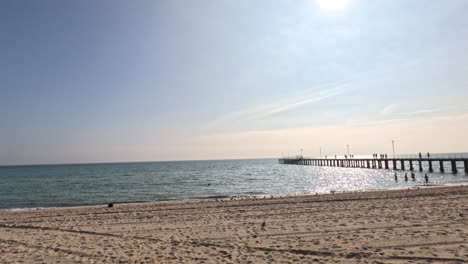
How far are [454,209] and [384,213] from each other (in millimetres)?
3115

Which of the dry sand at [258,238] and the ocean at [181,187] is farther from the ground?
the dry sand at [258,238]

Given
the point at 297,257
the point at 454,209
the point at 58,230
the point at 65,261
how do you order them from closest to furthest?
1. the point at 297,257
2. the point at 65,261
3. the point at 58,230
4. the point at 454,209

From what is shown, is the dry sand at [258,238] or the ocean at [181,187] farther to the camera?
the ocean at [181,187]

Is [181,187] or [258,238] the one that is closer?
[258,238]

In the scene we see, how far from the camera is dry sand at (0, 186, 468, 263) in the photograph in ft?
25.8

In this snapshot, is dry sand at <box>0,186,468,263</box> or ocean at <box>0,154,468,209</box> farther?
ocean at <box>0,154,468,209</box>

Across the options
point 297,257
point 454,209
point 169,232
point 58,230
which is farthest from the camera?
point 454,209

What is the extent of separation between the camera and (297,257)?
25.3ft

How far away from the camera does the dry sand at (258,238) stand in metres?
7.87

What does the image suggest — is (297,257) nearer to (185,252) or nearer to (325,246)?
(325,246)

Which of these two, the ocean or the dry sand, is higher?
the dry sand

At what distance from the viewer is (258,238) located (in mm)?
9938

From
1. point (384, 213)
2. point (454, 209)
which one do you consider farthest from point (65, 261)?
point (454, 209)

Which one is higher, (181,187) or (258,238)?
(258,238)
